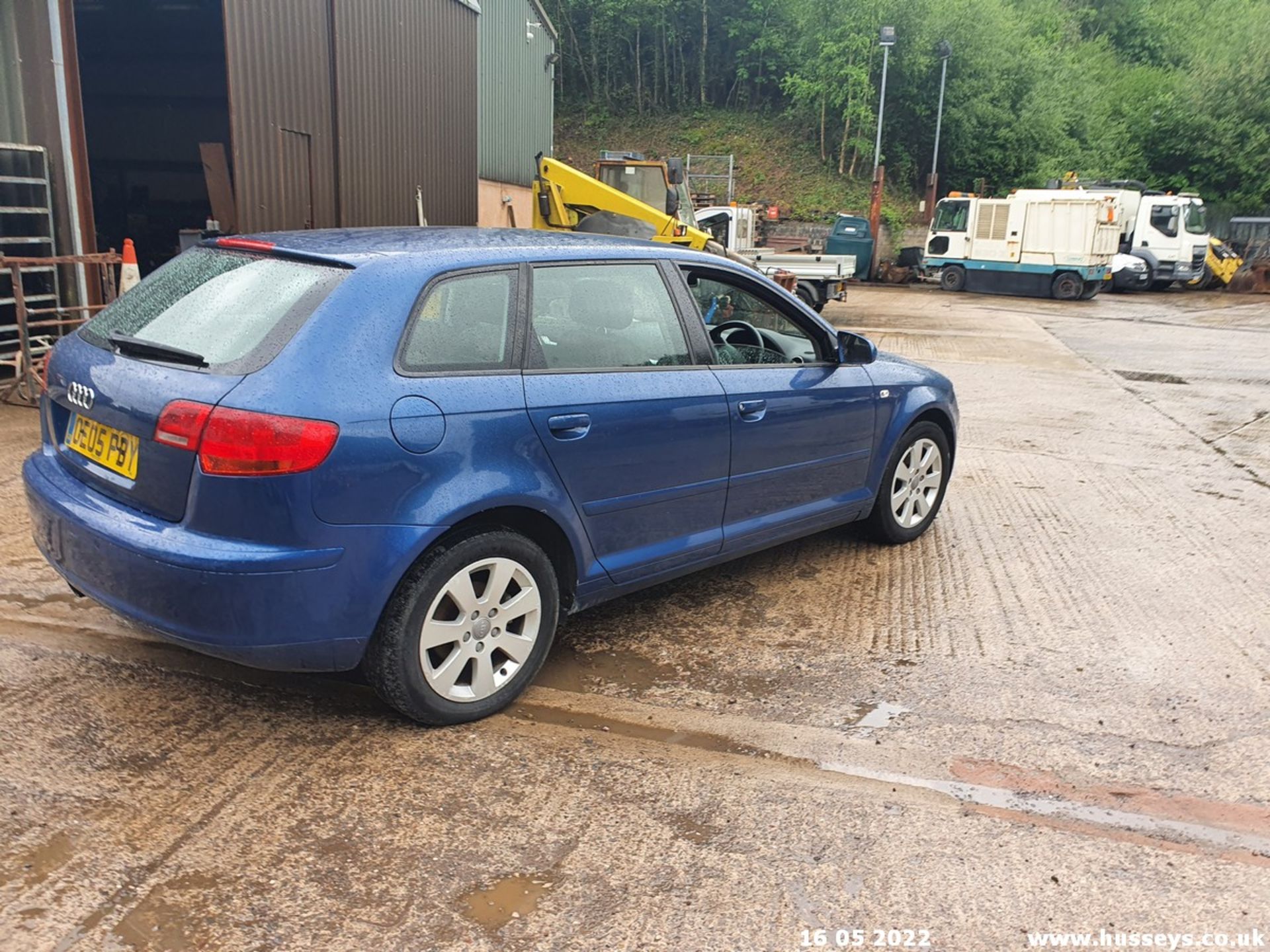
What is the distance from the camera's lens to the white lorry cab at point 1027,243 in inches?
969

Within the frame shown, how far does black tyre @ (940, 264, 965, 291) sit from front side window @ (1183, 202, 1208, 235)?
20.0 ft

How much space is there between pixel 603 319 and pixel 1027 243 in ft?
80.7

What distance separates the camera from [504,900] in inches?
101

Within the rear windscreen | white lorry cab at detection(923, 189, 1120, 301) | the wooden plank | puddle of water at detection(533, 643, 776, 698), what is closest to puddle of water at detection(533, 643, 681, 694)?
puddle of water at detection(533, 643, 776, 698)

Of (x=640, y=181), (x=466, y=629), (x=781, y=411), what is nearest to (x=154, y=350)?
(x=466, y=629)

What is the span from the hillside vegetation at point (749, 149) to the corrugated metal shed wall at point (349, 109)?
20.7 metres

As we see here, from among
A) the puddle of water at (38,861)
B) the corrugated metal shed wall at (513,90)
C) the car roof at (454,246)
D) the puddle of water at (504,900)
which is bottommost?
the puddle of water at (504,900)

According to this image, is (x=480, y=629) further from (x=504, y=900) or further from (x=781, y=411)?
(x=781, y=411)

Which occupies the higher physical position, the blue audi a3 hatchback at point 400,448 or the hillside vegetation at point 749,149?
the hillside vegetation at point 749,149

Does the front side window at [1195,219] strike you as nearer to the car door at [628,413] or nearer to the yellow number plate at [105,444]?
the car door at [628,413]

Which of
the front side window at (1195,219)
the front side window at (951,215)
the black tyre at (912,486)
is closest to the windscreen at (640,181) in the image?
the black tyre at (912,486)

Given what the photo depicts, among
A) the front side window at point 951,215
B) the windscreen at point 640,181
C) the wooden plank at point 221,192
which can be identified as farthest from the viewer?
the front side window at point 951,215

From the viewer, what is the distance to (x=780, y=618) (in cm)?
450

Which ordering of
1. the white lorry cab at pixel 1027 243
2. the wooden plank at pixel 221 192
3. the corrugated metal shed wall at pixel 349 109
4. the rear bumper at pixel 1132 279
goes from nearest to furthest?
the corrugated metal shed wall at pixel 349 109 < the wooden plank at pixel 221 192 < the white lorry cab at pixel 1027 243 < the rear bumper at pixel 1132 279
